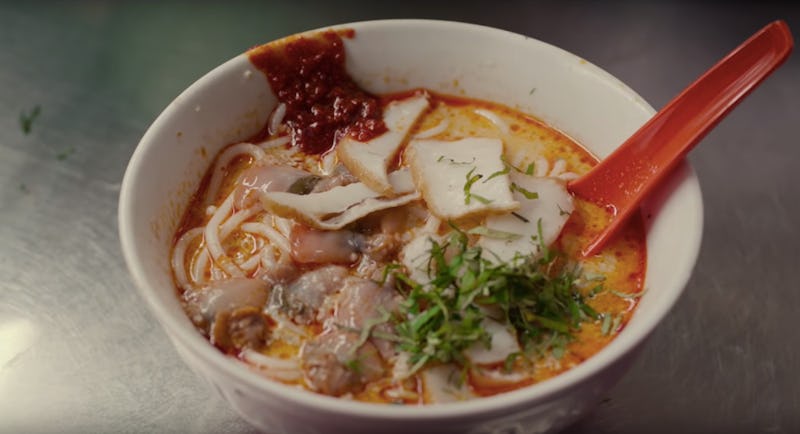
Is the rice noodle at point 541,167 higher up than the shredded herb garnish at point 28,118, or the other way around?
the rice noodle at point 541,167

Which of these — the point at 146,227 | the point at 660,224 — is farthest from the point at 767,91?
the point at 146,227

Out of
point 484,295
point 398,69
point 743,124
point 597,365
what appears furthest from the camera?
point 743,124

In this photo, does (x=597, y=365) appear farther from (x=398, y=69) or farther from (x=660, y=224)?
(x=398, y=69)

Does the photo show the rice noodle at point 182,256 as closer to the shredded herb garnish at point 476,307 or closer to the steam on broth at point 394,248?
the steam on broth at point 394,248

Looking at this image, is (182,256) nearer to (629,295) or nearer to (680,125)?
(629,295)

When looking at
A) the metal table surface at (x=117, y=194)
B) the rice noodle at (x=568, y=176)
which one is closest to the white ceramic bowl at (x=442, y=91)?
the rice noodle at (x=568, y=176)

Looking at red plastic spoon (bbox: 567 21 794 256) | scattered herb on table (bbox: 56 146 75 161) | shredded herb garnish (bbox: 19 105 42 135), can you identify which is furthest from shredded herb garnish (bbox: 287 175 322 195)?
shredded herb garnish (bbox: 19 105 42 135)
